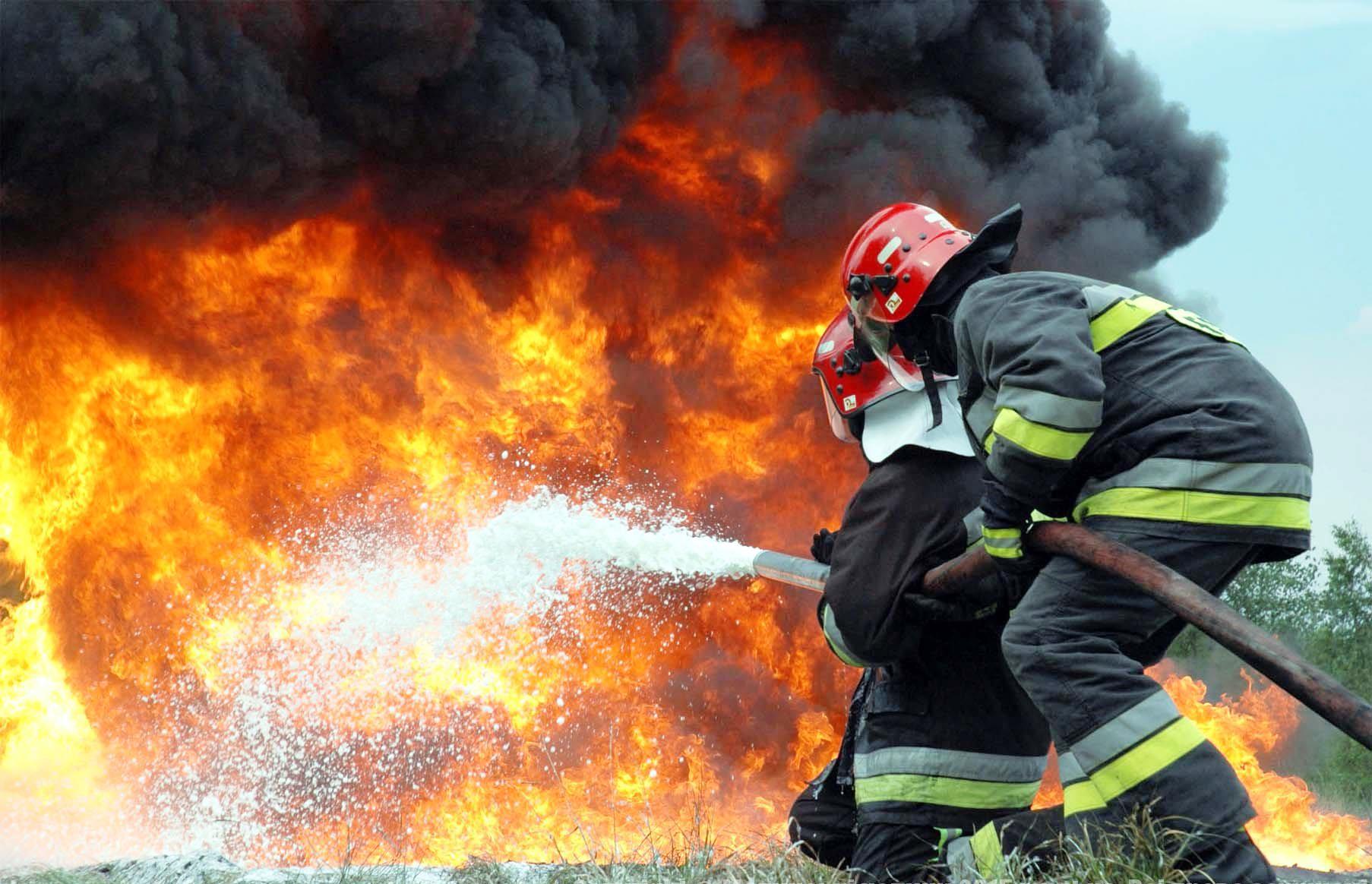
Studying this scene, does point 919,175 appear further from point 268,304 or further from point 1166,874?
point 1166,874

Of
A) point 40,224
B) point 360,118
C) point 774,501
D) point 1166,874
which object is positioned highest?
point 1166,874

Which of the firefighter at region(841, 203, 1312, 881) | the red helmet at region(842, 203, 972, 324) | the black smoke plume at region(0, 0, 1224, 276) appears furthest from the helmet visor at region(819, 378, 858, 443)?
the black smoke plume at region(0, 0, 1224, 276)

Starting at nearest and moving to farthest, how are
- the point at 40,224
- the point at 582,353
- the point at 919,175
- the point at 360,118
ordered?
the point at 40,224
the point at 360,118
the point at 582,353
the point at 919,175

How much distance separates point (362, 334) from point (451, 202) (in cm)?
121

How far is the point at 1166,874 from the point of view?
9.23ft

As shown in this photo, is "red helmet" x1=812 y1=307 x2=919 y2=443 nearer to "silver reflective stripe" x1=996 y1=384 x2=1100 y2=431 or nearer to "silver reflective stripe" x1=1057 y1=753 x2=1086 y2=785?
"silver reflective stripe" x1=996 y1=384 x2=1100 y2=431

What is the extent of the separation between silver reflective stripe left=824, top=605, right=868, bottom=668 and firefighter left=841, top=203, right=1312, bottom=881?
0.77 m

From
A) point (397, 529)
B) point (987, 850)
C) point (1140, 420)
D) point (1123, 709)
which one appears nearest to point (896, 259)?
point (1140, 420)

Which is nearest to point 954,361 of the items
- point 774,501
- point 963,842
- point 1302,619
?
point 963,842

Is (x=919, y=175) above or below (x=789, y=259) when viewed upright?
above

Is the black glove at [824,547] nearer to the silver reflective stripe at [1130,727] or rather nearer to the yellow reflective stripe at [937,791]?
the yellow reflective stripe at [937,791]

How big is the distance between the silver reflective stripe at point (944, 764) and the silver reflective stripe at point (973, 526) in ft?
2.24

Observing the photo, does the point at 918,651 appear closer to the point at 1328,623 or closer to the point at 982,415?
the point at 982,415

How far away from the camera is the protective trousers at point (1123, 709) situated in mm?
2947
